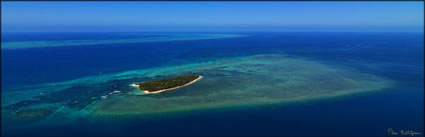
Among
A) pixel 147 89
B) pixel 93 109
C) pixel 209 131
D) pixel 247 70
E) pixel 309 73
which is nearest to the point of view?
pixel 209 131

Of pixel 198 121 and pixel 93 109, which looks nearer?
pixel 198 121

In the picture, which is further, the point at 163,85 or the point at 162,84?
the point at 162,84

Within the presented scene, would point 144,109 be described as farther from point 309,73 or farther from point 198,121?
point 309,73

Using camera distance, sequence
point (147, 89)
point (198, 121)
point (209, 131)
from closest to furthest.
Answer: point (209, 131) < point (198, 121) < point (147, 89)

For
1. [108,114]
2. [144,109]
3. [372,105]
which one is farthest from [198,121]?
[372,105]

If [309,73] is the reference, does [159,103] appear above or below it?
below

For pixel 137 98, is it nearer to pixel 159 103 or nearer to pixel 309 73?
pixel 159 103

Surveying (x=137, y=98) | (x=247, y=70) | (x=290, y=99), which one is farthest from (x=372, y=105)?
(x=137, y=98)

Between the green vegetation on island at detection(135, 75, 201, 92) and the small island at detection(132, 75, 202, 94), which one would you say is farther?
the green vegetation on island at detection(135, 75, 201, 92)

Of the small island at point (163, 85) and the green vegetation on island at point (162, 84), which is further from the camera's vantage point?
the green vegetation on island at point (162, 84)

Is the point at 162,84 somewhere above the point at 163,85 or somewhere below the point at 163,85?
above
